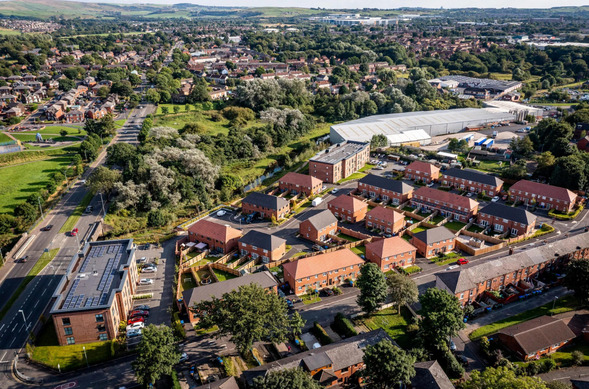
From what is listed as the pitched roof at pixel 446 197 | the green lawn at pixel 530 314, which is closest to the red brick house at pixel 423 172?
the pitched roof at pixel 446 197

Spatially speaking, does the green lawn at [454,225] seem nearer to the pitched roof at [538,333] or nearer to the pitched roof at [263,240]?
the pitched roof at [538,333]

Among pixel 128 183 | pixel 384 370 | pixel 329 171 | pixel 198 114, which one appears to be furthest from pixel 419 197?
pixel 198 114

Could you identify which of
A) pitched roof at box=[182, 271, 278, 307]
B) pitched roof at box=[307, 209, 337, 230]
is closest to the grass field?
pitched roof at box=[182, 271, 278, 307]

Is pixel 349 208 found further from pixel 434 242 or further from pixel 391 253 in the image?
pixel 434 242

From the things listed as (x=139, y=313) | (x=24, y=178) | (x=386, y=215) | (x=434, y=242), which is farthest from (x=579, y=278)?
(x=24, y=178)

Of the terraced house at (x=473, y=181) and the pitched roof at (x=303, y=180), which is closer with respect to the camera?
the terraced house at (x=473, y=181)
